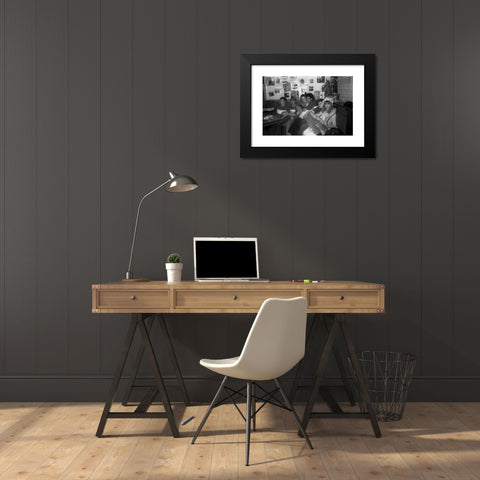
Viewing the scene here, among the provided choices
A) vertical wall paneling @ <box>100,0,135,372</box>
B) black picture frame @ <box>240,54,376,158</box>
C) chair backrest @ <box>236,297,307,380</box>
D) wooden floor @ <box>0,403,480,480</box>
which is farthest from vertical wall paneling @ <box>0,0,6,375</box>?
chair backrest @ <box>236,297,307,380</box>

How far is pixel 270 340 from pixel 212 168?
1.44 metres

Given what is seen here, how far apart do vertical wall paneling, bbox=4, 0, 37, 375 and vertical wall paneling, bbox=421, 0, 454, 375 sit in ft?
8.36

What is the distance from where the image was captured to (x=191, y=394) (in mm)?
3439

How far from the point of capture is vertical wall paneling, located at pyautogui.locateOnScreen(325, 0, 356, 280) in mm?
3500

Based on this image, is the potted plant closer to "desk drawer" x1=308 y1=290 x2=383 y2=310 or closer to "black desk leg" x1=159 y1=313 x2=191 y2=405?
"black desk leg" x1=159 y1=313 x2=191 y2=405

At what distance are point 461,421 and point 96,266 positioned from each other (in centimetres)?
238

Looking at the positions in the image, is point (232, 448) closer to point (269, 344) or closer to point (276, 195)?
point (269, 344)

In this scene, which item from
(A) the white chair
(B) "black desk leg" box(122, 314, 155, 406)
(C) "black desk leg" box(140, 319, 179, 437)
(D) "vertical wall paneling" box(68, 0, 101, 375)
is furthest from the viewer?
(D) "vertical wall paneling" box(68, 0, 101, 375)

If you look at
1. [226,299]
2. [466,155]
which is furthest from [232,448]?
[466,155]

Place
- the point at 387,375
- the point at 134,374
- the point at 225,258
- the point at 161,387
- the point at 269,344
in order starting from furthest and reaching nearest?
the point at 387,375
the point at 225,258
the point at 134,374
the point at 161,387
the point at 269,344

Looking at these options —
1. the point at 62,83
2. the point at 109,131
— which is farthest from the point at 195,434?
the point at 62,83

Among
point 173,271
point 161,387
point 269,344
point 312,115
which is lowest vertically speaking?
point 161,387

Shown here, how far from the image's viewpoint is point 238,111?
354 centimetres

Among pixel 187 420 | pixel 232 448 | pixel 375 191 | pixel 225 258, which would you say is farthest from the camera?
pixel 375 191
